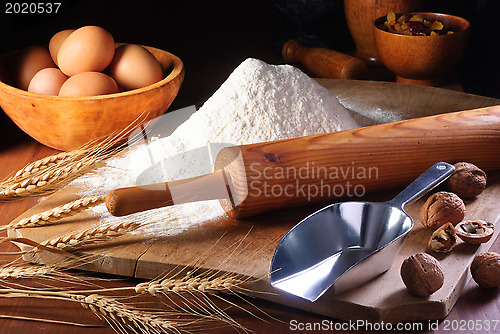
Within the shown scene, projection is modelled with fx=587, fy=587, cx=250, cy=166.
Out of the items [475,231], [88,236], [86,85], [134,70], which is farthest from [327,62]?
[88,236]

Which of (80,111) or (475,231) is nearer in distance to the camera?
(475,231)

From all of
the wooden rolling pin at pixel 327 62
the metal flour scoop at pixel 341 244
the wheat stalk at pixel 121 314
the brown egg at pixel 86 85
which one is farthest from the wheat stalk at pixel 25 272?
the wooden rolling pin at pixel 327 62

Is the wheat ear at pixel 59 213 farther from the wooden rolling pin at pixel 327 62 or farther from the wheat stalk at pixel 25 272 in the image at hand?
the wooden rolling pin at pixel 327 62

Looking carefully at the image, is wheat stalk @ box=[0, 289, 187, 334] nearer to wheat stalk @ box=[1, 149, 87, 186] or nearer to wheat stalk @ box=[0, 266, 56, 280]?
wheat stalk @ box=[0, 266, 56, 280]

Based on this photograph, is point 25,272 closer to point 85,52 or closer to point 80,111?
point 80,111

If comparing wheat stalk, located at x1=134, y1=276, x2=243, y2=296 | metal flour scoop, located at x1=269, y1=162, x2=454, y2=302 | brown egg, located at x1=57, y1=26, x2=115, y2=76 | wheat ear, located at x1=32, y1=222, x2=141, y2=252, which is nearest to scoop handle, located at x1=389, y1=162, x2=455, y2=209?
metal flour scoop, located at x1=269, y1=162, x2=454, y2=302

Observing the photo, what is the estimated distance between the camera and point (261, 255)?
2.64 ft

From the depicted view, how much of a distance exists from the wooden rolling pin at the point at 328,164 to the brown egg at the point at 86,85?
334 mm

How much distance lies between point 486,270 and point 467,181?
200 millimetres

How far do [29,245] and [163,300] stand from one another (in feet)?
0.74

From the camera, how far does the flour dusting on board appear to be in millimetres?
979

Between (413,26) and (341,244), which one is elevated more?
(413,26)

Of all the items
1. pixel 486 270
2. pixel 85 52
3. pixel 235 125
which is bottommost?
pixel 486 270

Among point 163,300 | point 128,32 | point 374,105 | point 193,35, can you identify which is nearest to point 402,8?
point 374,105
